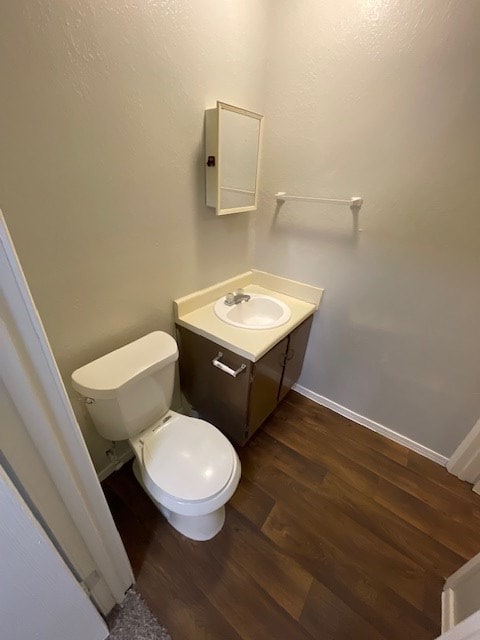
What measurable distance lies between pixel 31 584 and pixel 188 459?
55 centimetres

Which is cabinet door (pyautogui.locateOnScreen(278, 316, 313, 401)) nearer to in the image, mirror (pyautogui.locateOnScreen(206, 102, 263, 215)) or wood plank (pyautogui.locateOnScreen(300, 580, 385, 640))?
mirror (pyautogui.locateOnScreen(206, 102, 263, 215))

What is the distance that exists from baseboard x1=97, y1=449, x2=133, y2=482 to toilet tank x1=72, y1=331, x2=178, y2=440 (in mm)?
395

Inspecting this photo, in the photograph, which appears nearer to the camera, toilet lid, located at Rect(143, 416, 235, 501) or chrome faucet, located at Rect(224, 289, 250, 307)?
toilet lid, located at Rect(143, 416, 235, 501)

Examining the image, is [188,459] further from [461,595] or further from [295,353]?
[461,595]

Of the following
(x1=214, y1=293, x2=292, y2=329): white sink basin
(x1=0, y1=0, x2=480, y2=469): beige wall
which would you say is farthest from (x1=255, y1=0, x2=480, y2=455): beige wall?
(x1=214, y1=293, x2=292, y2=329): white sink basin

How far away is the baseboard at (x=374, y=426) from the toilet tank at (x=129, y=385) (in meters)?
1.14

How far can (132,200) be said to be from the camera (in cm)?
107

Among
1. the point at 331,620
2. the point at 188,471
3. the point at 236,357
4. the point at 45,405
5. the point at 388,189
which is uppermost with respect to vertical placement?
the point at 388,189

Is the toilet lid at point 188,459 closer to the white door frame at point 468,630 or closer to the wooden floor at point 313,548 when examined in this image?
the wooden floor at point 313,548

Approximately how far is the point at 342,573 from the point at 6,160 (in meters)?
1.91

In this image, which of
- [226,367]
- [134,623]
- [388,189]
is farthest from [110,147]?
[134,623]

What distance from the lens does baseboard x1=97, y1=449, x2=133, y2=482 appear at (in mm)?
1393

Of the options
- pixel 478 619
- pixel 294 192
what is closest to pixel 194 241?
pixel 294 192

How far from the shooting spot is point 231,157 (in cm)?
129
